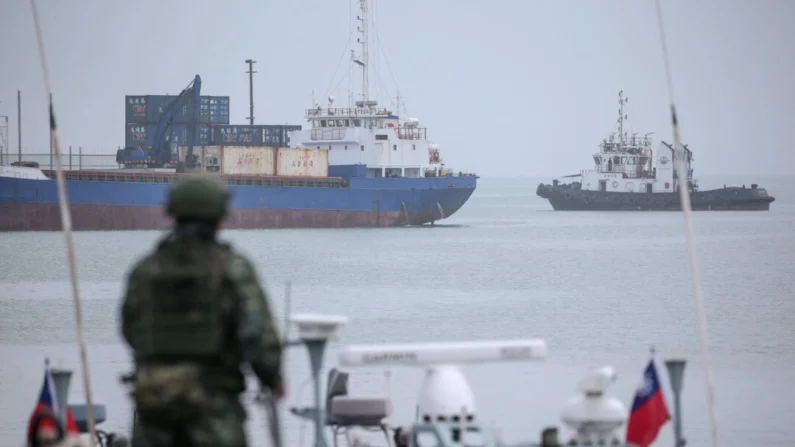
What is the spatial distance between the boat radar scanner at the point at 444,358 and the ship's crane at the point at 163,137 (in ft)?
203

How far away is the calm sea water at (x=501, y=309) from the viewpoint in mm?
17672

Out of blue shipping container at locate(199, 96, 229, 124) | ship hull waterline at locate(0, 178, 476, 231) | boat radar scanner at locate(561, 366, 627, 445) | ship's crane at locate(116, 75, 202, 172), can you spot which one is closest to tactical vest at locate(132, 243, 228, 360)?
boat radar scanner at locate(561, 366, 627, 445)

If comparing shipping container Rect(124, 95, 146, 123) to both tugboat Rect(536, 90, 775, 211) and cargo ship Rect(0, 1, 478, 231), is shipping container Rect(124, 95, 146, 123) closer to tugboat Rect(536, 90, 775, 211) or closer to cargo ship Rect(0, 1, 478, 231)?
cargo ship Rect(0, 1, 478, 231)

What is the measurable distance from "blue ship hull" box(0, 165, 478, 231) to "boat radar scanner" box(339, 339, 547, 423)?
4936cm

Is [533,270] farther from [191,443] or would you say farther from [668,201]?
[191,443]

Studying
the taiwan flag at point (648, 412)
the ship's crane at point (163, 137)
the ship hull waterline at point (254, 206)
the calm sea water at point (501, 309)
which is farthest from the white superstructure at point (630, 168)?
the taiwan flag at point (648, 412)

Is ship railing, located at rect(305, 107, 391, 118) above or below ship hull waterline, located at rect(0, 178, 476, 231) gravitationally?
above

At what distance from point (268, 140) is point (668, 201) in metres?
25.4

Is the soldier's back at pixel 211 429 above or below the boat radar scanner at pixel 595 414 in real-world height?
above

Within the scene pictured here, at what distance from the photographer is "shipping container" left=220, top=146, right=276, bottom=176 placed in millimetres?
64250

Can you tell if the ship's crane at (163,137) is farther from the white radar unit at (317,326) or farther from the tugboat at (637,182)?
the white radar unit at (317,326)

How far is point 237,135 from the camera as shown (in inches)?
3258

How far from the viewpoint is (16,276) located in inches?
1807

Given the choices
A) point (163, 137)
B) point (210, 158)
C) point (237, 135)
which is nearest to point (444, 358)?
point (210, 158)
